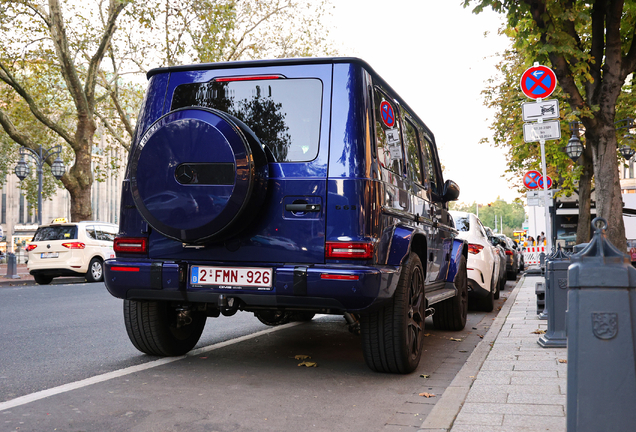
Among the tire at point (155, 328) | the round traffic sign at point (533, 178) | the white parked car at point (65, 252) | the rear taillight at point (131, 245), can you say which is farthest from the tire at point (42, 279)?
the rear taillight at point (131, 245)

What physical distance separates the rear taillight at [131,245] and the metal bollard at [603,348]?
3260 millimetres

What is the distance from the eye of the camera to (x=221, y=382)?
476 cm

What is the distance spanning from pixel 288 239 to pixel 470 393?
5.24 ft

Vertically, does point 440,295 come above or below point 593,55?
below

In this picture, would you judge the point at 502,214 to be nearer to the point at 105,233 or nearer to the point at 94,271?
the point at 105,233

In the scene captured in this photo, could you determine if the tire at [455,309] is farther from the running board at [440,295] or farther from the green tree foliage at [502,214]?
the green tree foliage at [502,214]

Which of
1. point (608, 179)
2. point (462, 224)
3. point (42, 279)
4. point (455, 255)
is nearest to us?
point (455, 255)

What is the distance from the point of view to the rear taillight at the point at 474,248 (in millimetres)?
10156

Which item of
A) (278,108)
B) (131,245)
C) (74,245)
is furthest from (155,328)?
(74,245)

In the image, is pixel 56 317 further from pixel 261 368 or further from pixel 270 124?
pixel 270 124

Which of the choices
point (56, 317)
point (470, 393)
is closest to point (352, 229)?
point (470, 393)

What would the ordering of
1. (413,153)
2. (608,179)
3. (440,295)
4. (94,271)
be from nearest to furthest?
(413,153) < (440,295) < (608,179) < (94,271)

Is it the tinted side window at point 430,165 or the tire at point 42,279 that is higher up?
the tinted side window at point 430,165

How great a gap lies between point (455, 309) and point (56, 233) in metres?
13.6
